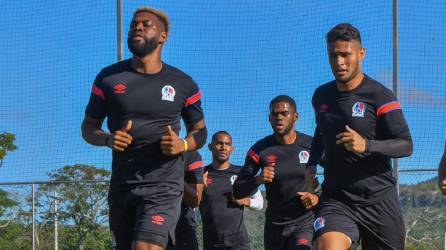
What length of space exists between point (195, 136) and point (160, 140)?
14.3 inches

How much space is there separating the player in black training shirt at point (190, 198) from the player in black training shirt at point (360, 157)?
7.35 feet

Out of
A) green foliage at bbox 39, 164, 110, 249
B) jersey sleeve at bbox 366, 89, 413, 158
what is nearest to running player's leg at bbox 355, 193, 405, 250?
jersey sleeve at bbox 366, 89, 413, 158

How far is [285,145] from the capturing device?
9477 millimetres

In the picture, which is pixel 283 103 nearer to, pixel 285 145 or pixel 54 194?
pixel 285 145

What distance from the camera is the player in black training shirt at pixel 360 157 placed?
662 cm

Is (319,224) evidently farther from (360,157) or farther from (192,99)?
(192,99)

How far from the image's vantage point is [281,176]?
9.30m

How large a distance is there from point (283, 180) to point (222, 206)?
6.58 ft

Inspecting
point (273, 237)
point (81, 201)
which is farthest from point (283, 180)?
point (81, 201)

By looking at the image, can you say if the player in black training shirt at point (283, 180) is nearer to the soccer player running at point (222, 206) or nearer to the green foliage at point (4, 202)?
the soccer player running at point (222, 206)

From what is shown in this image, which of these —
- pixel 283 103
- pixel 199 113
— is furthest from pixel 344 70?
pixel 283 103

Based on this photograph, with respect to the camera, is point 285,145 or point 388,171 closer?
point 388,171

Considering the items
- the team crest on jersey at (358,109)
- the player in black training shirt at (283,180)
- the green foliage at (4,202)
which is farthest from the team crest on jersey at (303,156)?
the green foliage at (4,202)

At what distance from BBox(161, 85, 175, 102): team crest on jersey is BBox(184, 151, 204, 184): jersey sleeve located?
6.56ft
